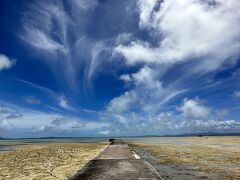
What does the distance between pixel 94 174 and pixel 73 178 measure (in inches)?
56.5

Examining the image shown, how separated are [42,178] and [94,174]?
371 centimetres

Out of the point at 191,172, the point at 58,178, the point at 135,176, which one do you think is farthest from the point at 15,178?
the point at 191,172

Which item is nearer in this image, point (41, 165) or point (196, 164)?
point (41, 165)

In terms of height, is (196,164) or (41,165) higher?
(41,165)

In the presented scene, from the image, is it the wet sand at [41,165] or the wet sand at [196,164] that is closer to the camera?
the wet sand at [41,165]

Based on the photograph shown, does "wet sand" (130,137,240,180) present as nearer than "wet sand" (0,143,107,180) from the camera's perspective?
No

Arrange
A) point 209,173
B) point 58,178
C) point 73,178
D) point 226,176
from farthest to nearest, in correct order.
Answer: point 209,173 < point 226,176 < point 58,178 < point 73,178

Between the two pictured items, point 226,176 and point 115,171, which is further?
point 226,176

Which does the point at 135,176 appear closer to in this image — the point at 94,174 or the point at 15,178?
the point at 94,174

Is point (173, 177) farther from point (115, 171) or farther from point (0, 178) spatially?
point (0, 178)

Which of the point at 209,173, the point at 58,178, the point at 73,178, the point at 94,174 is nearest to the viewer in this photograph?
the point at 73,178

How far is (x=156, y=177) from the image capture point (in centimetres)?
1456

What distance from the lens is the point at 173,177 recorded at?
Answer: 1728cm

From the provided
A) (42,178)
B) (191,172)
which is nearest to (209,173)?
(191,172)
